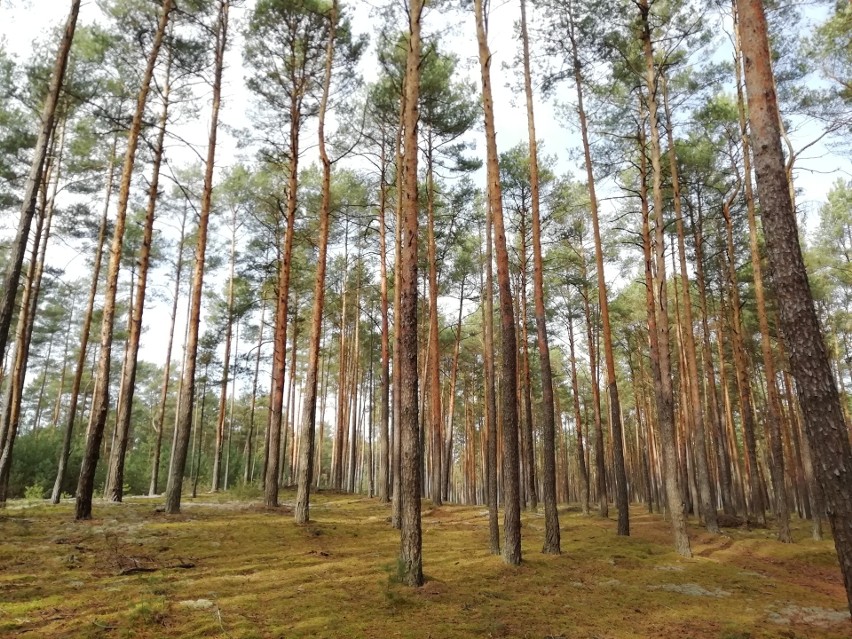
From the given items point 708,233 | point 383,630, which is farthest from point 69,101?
point 708,233

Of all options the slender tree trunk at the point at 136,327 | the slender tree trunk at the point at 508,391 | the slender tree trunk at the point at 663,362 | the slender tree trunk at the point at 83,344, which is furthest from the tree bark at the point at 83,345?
the slender tree trunk at the point at 663,362

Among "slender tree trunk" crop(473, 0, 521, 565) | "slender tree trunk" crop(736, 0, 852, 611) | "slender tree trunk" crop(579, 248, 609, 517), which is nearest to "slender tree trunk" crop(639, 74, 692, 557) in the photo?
"slender tree trunk" crop(473, 0, 521, 565)

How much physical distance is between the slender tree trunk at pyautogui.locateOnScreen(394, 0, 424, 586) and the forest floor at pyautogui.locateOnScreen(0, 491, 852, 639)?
561mm

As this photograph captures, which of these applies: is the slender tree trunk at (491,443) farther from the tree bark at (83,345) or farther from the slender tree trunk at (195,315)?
the tree bark at (83,345)

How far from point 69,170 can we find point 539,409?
36.6m

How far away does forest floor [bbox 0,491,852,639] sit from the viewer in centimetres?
528

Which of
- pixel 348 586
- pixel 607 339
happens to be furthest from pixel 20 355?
pixel 607 339

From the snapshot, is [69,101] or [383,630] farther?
[69,101]

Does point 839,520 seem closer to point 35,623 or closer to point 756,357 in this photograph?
point 35,623

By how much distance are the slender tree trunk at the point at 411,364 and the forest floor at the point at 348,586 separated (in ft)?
1.84

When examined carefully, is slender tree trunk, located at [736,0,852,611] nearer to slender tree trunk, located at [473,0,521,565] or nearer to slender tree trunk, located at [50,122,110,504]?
slender tree trunk, located at [473,0,521,565]

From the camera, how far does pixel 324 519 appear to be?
13492 mm

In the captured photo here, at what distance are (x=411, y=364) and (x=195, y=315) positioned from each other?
785cm

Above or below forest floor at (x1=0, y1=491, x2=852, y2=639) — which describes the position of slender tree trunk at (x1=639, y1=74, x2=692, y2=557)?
above
